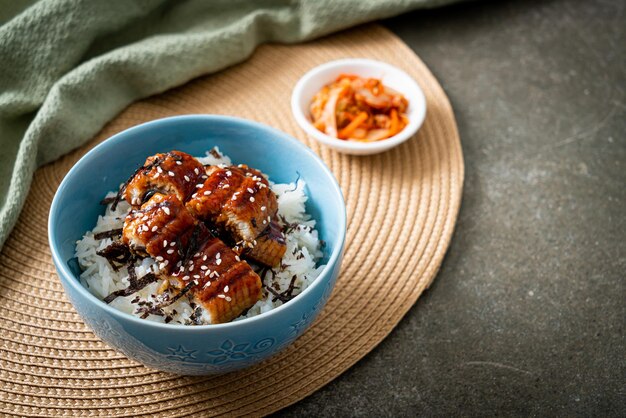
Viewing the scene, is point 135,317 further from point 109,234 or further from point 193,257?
point 109,234

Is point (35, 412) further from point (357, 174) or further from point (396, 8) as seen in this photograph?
point (396, 8)

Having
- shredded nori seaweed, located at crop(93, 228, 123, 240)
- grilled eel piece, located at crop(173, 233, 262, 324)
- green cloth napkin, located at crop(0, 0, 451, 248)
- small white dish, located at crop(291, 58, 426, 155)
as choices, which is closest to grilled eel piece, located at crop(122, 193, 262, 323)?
grilled eel piece, located at crop(173, 233, 262, 324)

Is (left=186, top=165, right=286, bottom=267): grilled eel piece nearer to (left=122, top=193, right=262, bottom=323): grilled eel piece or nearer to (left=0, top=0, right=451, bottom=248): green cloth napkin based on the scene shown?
(left=122, top=193, right=262, bottom=323): grilled eel piece

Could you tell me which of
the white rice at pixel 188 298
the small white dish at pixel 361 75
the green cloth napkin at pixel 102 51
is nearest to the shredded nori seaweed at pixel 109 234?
the white rice at pixel 188 298

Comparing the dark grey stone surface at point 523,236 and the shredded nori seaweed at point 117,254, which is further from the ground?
the shredded nori seaweed at point 117,254

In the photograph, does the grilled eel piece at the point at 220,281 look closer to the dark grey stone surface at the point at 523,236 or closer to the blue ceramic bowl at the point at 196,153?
the blue ceramic bowl at the point at 196,153

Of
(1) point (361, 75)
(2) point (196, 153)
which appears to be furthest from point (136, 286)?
(1) point (361, 75)

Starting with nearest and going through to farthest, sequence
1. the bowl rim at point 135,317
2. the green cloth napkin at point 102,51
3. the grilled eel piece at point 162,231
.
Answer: the bowl rim at point 135,317 < the grilled eel piece at point 162,231 < the green cloth napkin at point 102,51
